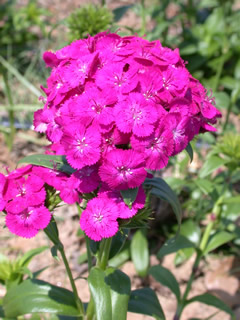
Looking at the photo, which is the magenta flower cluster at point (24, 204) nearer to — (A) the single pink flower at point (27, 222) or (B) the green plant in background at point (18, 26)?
(A) the single pink flower at point (27, 222)

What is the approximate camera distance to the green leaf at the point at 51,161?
151 centimetres

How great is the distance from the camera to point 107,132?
1.29 metres

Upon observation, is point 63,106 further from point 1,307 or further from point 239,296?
point 239,296

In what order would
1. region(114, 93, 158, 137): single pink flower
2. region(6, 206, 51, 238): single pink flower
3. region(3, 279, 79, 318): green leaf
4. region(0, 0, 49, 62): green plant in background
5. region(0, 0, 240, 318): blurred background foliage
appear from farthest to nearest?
region(0, 0, 49, 62): green plant in background → region(0, 0, 240, 318): blurred background foliage → region(3, 279, 79, 318): green leaf → region(6, 206, 51, 238): single pink flower → region(114, 93, 158, 137): single pink flower

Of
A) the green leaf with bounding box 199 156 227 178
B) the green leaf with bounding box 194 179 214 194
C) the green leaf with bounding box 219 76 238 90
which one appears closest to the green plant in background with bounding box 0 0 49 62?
the green leaf with bounding box 219 76 238 90

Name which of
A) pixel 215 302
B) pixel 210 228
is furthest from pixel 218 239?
pixel 215 302

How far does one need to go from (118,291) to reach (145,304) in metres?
0.32

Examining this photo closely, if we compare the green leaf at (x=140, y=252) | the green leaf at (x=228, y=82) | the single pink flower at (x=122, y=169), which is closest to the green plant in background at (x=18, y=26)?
the green leaf at (x=228, y=82)

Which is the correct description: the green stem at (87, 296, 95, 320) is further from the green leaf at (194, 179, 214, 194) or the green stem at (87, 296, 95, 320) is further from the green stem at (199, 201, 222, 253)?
the green leaf at (194, 179, 214, 194)

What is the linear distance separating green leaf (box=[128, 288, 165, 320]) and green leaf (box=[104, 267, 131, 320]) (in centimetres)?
23

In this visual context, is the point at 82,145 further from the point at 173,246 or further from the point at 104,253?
A: the point at 173,246

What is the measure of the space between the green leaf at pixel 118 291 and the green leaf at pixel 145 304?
233 mm

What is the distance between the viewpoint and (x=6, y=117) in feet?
12.8

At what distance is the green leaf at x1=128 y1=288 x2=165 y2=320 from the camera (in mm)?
1815
